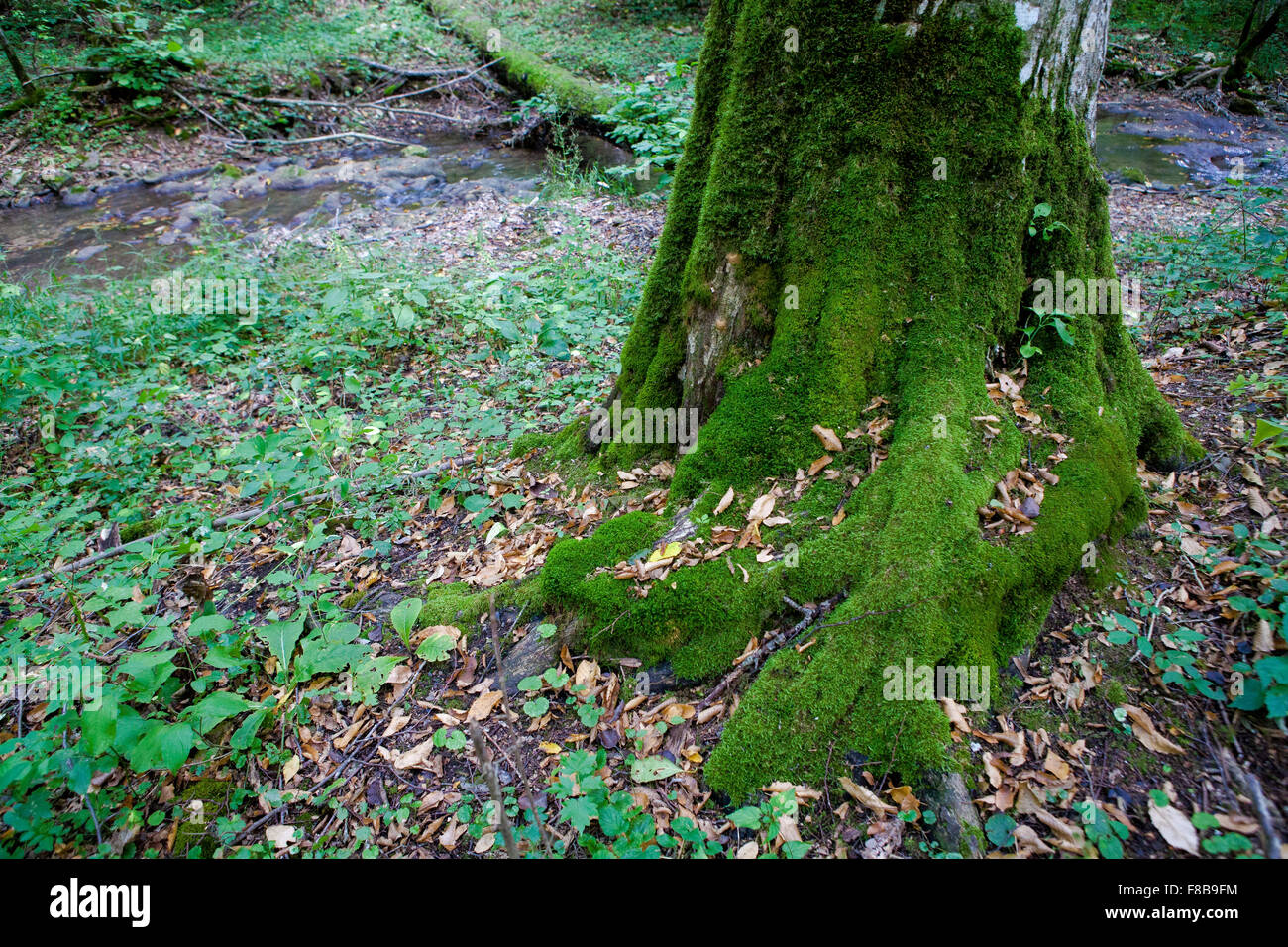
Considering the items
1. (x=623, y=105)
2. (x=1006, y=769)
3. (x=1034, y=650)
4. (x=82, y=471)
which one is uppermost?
(x=623, y=105)

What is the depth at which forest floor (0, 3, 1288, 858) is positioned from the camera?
2.08 meters

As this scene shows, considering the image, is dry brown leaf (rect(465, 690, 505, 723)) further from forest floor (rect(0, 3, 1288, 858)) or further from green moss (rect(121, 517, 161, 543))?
green moss (rect(121, 517, 161, 543))

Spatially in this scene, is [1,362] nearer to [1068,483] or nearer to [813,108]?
[813,108]

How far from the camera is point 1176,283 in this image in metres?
5.33

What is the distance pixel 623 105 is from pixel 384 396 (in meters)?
7.68

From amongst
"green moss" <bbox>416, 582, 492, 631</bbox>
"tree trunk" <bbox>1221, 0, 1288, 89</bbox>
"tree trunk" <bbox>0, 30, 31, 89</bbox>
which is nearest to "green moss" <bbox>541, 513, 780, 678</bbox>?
"green moss" <bbox>416, 582, 492, 631</bbox>

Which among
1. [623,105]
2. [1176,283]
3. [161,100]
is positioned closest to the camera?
[1176,283]

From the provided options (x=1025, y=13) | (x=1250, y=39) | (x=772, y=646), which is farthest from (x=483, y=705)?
(x=1250, y=39)

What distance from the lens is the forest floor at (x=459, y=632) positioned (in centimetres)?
208

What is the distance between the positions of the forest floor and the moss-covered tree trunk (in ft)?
0.66

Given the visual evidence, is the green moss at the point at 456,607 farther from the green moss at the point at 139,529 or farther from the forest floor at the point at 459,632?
the green moss at the point at 139,529

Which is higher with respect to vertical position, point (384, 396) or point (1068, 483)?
point (1068, 483)
